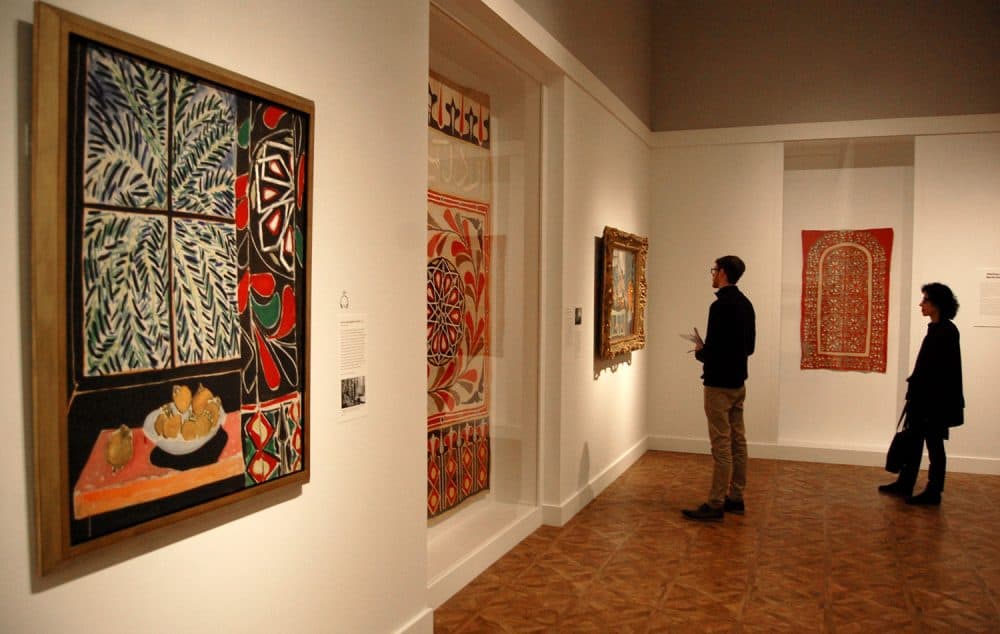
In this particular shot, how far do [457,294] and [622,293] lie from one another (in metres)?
2.63

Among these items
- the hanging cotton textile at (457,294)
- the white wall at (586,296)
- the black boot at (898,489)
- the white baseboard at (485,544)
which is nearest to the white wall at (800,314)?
the black boot at (898,489)

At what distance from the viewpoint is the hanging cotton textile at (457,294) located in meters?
4.29

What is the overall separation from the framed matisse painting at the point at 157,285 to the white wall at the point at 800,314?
22.2 ft

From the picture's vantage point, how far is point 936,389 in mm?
5969

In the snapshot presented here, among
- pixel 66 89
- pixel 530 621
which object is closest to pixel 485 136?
pixel 530 621

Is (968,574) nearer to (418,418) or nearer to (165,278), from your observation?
(418,418)

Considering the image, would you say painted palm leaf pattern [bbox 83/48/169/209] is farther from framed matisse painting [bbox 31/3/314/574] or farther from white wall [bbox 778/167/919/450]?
white wall [bbox 778/167/919/450]

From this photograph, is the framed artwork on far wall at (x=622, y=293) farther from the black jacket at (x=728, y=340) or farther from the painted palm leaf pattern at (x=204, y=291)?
the painted palm leaf pattern at (x=204, y=291)

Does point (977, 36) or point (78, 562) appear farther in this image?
point (977, 36)

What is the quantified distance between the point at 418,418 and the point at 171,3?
194 cm

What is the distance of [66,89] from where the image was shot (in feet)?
5.90

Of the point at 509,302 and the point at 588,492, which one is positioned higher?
the point at 509,302

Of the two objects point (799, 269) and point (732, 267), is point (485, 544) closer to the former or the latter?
point (732, 267)

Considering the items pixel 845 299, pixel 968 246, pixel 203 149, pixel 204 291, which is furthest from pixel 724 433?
pixel 203 149
